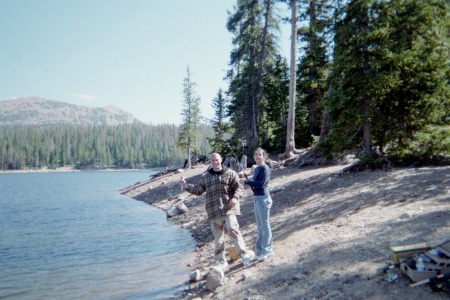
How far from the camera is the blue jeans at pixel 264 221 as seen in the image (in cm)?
696

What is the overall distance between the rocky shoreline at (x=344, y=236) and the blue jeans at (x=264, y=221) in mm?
283

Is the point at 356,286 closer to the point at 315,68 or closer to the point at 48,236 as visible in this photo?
the point at 48,236

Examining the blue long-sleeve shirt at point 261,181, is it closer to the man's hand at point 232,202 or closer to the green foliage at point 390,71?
the man's hand at point 232,202

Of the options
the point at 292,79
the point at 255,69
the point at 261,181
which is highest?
the point at 255,69

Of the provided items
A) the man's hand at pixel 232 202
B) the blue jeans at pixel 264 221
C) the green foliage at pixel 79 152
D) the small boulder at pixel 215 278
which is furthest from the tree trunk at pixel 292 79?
the green foliage at pixel 79 152

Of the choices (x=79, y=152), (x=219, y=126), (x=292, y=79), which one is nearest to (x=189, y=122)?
(x=219, y=126)

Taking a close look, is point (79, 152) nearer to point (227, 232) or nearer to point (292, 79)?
point (292, 79)

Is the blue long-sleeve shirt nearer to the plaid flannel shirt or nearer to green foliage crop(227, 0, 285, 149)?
the plaid flannel shirt

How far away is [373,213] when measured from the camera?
7.98 metres

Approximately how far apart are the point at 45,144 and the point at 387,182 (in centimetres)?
16648

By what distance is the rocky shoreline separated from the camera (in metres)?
5.34

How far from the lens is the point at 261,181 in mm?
6820

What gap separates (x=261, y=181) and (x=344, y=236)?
208 centimetres

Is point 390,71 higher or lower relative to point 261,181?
higher
